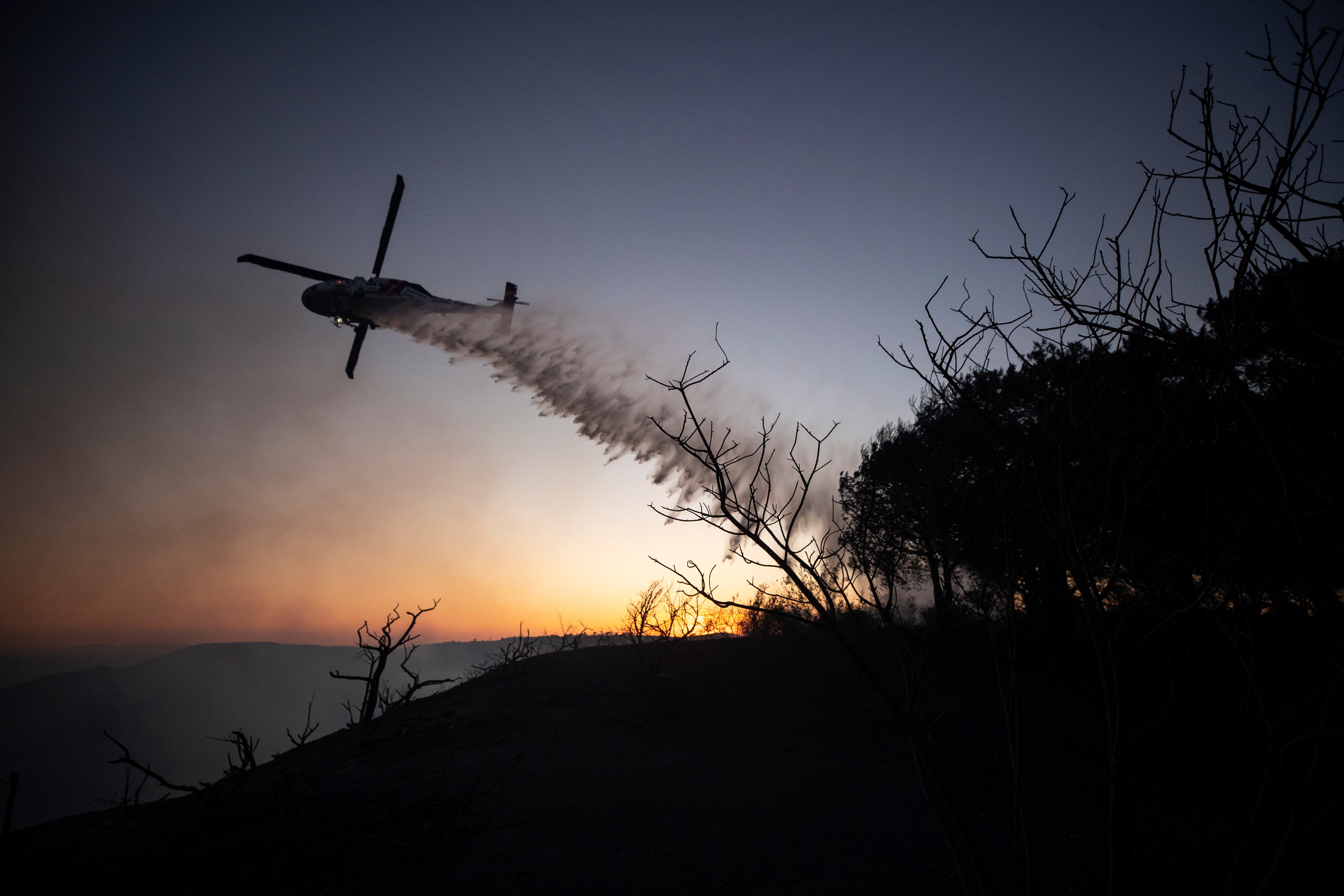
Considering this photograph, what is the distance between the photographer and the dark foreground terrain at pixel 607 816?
6.45 m

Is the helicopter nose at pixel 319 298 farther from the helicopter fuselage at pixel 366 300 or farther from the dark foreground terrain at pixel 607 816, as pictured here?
the dark foreground terrain at pixel 607 816

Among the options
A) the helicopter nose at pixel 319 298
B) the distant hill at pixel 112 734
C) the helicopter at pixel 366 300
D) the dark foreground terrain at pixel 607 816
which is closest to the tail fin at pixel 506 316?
the helicopter at pixel 366 300

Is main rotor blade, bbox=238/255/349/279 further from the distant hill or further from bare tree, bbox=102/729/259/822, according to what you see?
the distant hill

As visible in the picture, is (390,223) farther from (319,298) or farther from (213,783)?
(213,783)

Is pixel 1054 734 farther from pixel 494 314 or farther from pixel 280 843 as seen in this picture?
pixel 494 314

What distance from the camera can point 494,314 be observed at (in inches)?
832

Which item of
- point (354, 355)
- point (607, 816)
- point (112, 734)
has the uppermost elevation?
point (354, 355)

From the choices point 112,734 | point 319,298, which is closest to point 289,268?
point 319,298

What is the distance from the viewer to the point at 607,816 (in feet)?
27.1

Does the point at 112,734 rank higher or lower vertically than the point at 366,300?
lower

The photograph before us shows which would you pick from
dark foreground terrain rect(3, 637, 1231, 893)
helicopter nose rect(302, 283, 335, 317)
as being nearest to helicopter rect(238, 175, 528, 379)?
helicopter nose rect(302, 283, 335, 317)

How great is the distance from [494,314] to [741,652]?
15795 mm

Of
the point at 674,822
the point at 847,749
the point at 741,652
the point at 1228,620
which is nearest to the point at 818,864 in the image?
the point at 674,822

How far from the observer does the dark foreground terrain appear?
6.45 metres
